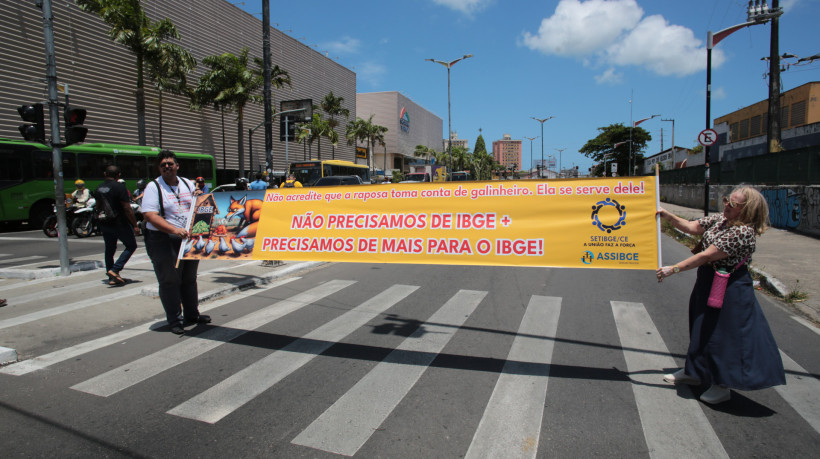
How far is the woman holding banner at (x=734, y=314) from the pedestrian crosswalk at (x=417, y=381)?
37cm

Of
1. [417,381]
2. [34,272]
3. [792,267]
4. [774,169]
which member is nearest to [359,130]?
[774,169]

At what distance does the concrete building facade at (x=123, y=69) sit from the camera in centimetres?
2098

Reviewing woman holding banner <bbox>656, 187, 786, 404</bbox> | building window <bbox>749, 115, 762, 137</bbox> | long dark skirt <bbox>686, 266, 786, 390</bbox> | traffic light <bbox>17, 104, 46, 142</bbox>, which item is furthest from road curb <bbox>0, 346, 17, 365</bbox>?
building window <bbox>749, 115, 762, 137</bbox>

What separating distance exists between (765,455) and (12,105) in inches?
1101

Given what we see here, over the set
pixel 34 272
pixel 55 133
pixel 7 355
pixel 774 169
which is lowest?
pixel 7 355

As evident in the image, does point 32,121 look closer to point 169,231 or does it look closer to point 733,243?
point 169,231

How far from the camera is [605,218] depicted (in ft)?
13.3

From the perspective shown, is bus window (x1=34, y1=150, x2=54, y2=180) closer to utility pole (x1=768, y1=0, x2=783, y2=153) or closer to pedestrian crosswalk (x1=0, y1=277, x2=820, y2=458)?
pedestrian crosswalk (x1=0, y1=277, x2=820, y2=458)

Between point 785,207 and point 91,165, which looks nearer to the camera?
point 785,207

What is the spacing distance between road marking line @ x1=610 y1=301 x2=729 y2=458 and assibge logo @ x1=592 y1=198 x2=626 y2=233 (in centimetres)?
135

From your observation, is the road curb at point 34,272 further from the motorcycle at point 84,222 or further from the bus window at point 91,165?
the bus window at point 91,165

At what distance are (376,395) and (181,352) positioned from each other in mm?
2338

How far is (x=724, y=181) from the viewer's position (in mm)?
22578

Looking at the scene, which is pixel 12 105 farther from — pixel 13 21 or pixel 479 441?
pixel 479 441
